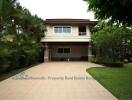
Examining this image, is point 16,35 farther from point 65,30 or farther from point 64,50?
point 64,50

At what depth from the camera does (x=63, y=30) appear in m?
42.7

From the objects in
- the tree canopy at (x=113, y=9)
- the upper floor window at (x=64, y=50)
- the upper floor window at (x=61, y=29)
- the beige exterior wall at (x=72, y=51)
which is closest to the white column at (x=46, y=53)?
the upper floor window at (x=61, y=29)

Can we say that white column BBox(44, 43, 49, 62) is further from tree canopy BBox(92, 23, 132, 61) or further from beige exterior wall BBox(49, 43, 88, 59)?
tree canopy BBox(92, 23, 132, 61)

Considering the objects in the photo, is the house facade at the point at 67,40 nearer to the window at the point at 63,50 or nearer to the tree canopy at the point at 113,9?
the window at the point at 63,50

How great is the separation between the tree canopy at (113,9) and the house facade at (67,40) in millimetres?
29893

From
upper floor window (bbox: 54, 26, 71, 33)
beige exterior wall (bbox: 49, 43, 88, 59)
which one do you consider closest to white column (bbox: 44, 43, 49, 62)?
upper floor window (bbox: 54, 26, 71, 33)

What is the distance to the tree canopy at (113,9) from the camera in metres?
9.89

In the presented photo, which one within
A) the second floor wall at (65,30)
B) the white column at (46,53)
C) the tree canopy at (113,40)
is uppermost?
the second floor wall at (65,30)

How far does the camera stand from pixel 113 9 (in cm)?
1024

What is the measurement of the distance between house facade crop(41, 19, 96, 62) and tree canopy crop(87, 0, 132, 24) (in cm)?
2989

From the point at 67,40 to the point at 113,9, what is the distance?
31.0m

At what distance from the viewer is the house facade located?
1630 inches

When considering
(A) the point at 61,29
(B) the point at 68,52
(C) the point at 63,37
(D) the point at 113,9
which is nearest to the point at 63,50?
(B) the point at 68,52

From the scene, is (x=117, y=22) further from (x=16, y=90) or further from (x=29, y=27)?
(x=29, y=27)
